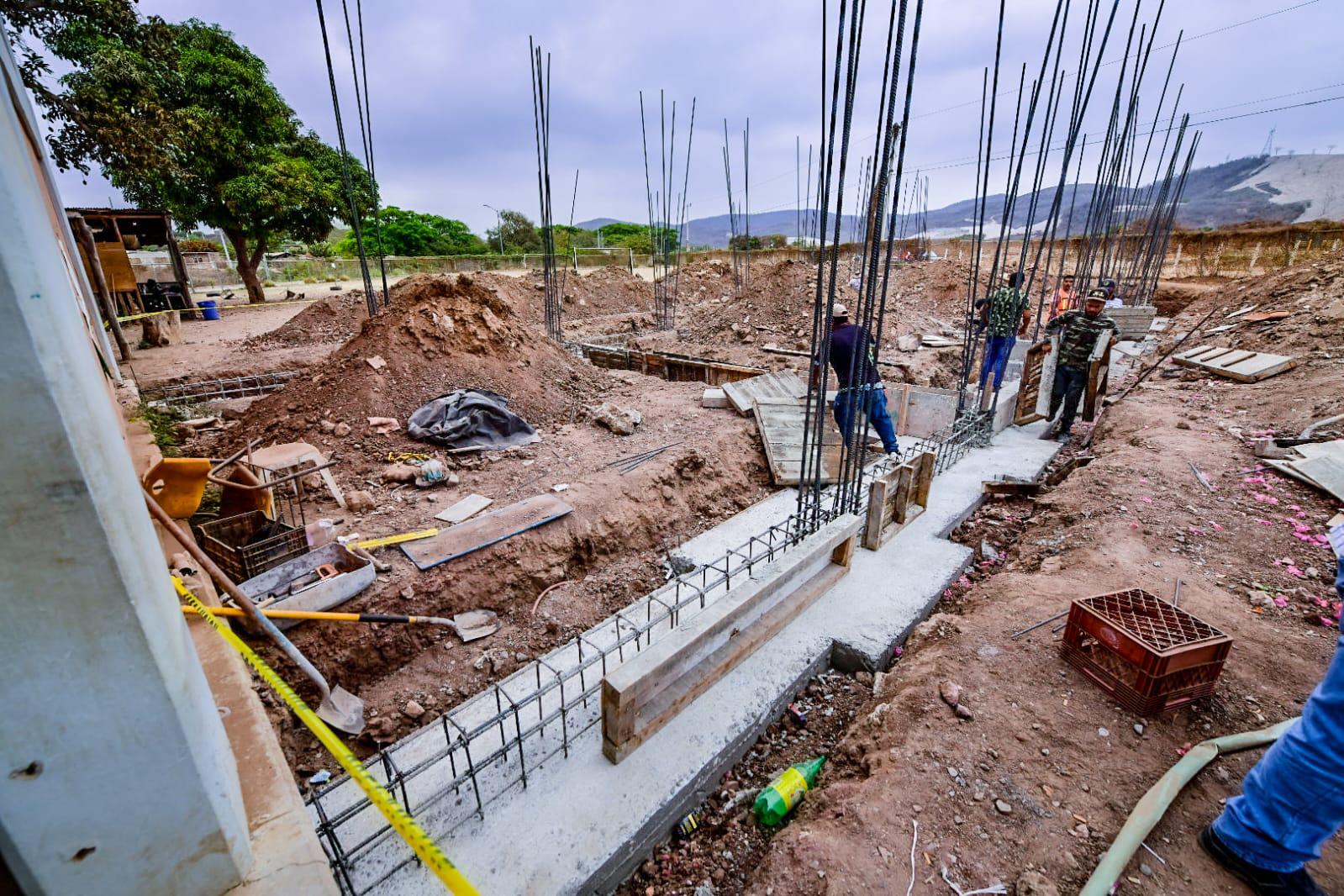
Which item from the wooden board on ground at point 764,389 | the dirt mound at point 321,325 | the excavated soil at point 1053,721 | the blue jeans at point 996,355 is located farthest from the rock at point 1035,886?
the dirt mound at point 321,325

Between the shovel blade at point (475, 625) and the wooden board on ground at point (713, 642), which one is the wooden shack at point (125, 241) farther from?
the wooden board on ground at point (713, 642)

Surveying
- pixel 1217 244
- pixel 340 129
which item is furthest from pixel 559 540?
pixel 1217 244

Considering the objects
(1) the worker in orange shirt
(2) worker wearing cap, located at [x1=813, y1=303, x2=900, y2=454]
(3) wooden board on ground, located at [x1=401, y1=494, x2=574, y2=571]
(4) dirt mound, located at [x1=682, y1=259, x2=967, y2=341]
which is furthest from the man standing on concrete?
(1) the worker in orange shirt

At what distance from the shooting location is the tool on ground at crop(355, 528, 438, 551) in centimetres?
445

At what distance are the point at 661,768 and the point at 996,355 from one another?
6.51 meters

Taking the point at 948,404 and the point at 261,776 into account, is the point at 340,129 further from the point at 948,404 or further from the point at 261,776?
the point at 948,404

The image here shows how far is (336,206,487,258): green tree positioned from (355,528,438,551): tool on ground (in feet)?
106

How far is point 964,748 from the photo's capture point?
8.25 ft

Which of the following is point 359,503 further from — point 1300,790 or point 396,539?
point 1300,790

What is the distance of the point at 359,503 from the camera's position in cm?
518

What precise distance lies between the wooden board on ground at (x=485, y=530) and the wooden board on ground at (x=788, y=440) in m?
2.63

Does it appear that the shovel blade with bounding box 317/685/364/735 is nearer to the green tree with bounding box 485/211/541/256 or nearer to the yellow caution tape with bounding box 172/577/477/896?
the yellow caution tape with bounding box 172/577/477/896

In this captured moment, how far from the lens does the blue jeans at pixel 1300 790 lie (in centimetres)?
173

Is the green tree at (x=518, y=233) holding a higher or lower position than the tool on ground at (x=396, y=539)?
higher
